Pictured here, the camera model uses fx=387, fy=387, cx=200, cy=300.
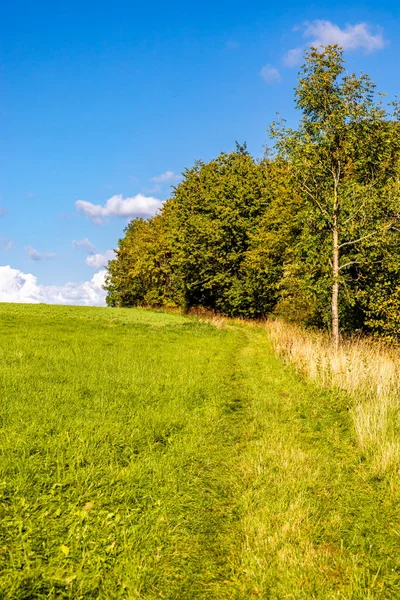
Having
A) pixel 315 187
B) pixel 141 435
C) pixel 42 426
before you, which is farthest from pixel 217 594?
pixel 315 187

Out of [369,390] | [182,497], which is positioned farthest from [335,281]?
[182,497]

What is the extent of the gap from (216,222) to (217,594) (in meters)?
39.7

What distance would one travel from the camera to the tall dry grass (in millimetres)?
7814

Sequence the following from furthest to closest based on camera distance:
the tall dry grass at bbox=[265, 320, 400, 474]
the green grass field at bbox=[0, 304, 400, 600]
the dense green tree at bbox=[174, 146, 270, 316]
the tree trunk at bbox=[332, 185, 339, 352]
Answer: the dense green tree at bbox=[174, 146, 270, 316] < the tree trunk at bbox=[332, 185, 339, 352] < the tall dry grass at bbox=[265, 320, 400, 474] < the green grass field at bbox=[0, 304, 400, 600]

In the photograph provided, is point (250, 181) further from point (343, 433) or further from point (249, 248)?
point (343, 433)

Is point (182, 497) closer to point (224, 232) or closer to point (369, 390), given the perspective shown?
point (369, 390)

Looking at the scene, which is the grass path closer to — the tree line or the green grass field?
the green grass field

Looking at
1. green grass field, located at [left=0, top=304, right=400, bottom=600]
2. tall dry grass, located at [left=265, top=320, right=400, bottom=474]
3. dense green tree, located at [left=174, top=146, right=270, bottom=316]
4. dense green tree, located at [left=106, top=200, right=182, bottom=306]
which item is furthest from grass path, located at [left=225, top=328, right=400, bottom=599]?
dense green tree, located at [left=106, top=200, right=182, bottom=306]

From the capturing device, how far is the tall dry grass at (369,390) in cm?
781

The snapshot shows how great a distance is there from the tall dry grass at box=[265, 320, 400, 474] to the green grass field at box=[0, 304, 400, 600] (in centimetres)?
36

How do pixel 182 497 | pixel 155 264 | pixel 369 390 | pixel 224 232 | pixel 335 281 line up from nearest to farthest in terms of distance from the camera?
pixel 182 497 → pixel 369 390 → pixel 335 281 → pixel 224 232 → pixel 155 264

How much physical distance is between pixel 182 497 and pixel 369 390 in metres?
7.62

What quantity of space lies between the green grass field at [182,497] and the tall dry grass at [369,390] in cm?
36

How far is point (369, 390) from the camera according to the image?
11547 millimetres
